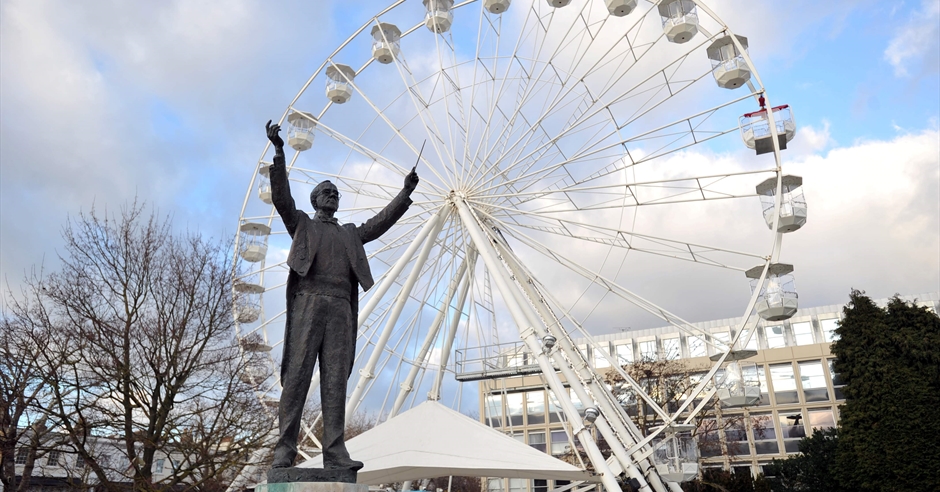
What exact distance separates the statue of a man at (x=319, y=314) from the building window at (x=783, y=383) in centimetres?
4966

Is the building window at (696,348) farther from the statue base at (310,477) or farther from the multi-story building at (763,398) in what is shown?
the statue base at (310,477)

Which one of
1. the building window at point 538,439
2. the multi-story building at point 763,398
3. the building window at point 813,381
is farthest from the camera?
the building window at point 538,439

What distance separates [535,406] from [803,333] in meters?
22.5

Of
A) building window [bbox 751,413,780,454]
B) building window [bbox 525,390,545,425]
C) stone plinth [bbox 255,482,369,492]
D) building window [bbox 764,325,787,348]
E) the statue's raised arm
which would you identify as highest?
building window [bbox 764,325,787,348]

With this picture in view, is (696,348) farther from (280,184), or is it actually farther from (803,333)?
(280,184)

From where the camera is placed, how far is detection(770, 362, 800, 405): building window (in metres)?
48.2

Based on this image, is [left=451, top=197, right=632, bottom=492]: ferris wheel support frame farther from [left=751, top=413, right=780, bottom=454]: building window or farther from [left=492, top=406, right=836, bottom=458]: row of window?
[left=751, top=413, right=780, bottom=454]: building window

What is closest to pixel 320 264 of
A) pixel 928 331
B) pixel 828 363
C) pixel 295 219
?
pixel 295 219

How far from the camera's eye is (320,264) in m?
5.37

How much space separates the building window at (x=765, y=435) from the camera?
4590cm

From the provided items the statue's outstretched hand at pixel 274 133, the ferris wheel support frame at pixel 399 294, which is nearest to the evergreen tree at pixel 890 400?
the ferris wheel support frame at pixel 399 294

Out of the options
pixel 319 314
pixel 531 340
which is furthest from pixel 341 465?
pixel 531 340

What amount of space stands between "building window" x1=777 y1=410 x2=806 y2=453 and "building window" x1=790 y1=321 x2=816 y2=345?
8.52m

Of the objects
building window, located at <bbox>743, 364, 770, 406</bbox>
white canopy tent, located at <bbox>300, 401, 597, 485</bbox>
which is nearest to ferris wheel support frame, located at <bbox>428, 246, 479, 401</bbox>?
white canopy tent, located at <bbox>300, 401, 597, 485</bbox>
